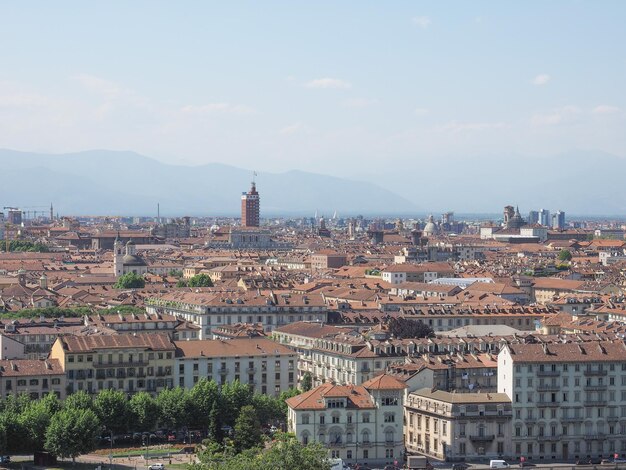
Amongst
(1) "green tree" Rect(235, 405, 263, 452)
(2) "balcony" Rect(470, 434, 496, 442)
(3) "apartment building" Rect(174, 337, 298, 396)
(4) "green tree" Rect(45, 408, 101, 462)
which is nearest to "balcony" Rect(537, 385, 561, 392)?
(2) "balcony" Rect(470, 434, 496, 442)

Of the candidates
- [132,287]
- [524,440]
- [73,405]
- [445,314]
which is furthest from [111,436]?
[132,287]

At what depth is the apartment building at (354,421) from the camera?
58.0 m

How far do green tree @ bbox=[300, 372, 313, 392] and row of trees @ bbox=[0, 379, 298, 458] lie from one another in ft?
18.5

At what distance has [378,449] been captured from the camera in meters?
58.7

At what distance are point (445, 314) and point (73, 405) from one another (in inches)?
1707

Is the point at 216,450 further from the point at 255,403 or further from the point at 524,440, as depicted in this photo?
the point at 524,440

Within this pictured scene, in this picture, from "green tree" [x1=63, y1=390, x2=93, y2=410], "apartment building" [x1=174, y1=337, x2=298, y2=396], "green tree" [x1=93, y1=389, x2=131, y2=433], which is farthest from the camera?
"apartment building" [x1=174, y1=337, x2=298, y2=396]

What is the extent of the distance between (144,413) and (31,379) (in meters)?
6.58

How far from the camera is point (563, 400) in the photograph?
6125 cm

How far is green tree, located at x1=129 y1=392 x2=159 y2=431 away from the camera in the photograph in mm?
61219

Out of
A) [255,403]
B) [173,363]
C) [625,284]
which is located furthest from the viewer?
[625,284]

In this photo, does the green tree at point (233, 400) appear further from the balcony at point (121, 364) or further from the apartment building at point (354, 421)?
the balcony at point (121, 364)

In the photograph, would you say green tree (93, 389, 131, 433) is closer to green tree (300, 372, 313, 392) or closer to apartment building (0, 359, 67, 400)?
apartment building (0, 359, 67, 400)

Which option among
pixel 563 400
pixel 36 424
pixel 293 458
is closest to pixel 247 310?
pixel 563 400
